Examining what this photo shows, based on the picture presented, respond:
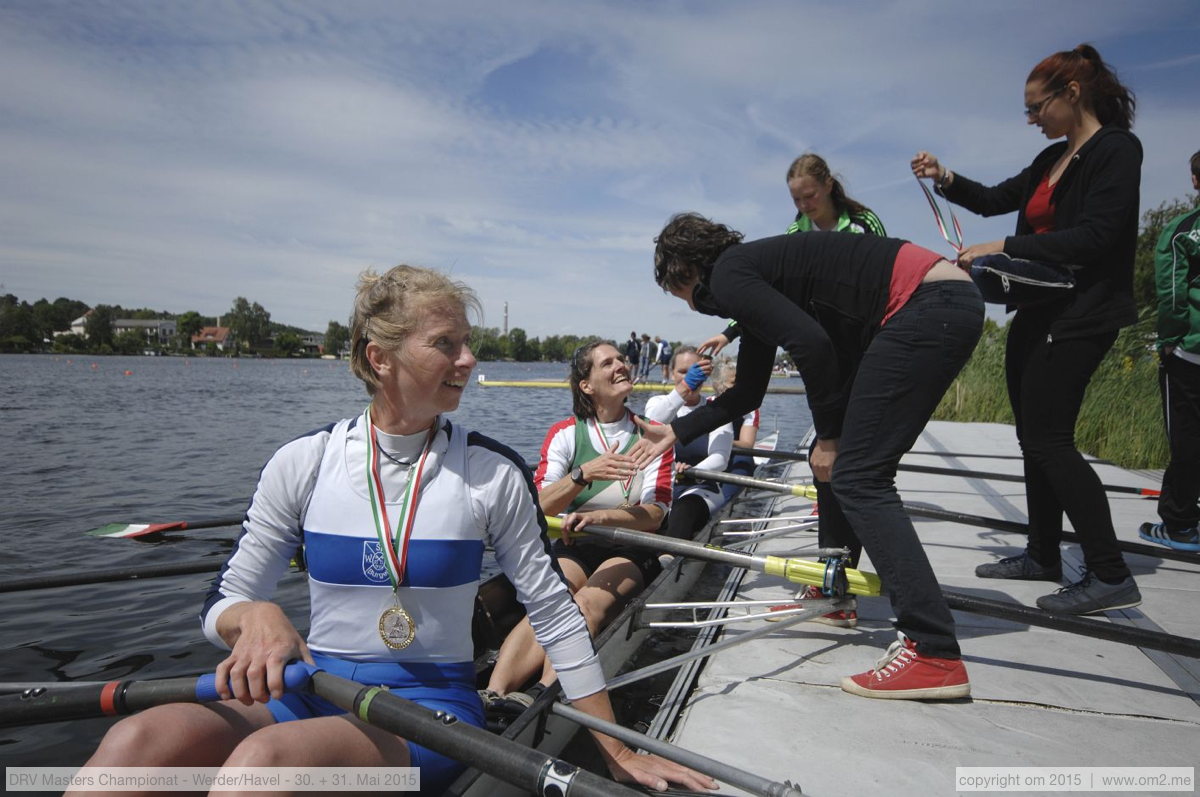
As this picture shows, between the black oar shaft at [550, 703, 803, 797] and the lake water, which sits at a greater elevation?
the black oar shaft at [550, 703, 803, 797]

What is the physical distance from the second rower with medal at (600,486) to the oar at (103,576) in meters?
2.01

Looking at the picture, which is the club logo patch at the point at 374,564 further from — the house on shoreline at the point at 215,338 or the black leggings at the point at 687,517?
the house on shoreline at the point at 215,338

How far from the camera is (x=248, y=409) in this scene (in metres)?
23.0

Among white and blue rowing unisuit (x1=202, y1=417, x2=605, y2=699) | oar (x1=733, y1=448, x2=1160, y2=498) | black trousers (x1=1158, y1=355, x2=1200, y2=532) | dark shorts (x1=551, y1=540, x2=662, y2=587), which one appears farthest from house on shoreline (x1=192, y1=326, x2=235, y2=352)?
black trousers (x1=1158, y1=355, x2=1200, y2=532)

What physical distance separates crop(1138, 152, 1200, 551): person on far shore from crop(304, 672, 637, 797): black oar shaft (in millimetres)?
4552

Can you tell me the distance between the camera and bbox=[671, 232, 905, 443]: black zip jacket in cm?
263

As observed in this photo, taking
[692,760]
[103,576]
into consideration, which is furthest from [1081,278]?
[103,576]

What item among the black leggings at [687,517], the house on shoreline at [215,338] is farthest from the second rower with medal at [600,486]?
the house on shoreline at [215,338]

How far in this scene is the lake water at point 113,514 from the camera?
167 inches

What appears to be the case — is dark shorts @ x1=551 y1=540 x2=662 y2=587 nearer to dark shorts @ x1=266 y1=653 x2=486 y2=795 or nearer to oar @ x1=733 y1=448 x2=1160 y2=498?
dark shorts @ x1=266 y1=653 x2=486 y2=795

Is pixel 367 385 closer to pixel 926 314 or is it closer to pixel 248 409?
pixel 926 314

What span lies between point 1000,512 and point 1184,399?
1.88 m

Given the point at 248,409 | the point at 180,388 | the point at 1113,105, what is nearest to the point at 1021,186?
the point at 1113,105

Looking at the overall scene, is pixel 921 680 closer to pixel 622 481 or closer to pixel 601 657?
pixel 601 657
